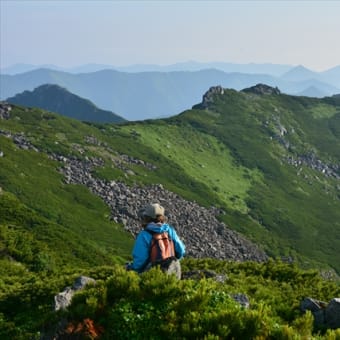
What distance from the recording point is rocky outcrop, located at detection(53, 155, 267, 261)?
123m

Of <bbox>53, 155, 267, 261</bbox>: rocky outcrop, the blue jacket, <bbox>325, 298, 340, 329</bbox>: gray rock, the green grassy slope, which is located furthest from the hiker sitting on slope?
<bbox>53, 155, 267, 261</bbox>: rocky outcrop

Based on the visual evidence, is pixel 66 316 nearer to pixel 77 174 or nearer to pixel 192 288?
pixel 192 288

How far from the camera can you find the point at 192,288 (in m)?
12.3

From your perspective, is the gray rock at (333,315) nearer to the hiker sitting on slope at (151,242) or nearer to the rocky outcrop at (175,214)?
the hiker sitting on slope at (151,242)

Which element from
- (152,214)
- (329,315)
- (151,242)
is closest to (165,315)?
(151,242)

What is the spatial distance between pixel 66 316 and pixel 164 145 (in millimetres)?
185569

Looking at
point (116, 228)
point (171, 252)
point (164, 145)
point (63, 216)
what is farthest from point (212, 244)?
point (171, 252)

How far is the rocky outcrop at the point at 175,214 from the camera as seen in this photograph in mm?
122812

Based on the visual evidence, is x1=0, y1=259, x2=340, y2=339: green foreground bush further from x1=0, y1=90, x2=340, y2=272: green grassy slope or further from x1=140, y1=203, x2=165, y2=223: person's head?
x1=0, y1=90, x2=340, y2=272: green grassy slope

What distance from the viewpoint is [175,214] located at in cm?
13225

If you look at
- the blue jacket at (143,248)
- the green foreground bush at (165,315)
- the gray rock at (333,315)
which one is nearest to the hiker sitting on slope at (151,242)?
the blue jacket at (143,248)

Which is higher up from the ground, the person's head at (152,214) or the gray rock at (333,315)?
the person's head at (152,214)

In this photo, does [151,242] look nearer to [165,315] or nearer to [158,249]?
[158,249]

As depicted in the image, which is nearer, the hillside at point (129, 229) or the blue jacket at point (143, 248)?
the hillside at point (129, 229)
